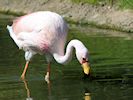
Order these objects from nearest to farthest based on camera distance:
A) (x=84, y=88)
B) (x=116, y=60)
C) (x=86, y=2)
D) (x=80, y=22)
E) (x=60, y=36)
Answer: (x=84, y=88), (x=60, y=36), (x=116, y=60), (x=80, y=22), (x=86, y=2)

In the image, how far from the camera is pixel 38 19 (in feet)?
40.2

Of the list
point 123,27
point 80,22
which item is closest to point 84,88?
point 123,27

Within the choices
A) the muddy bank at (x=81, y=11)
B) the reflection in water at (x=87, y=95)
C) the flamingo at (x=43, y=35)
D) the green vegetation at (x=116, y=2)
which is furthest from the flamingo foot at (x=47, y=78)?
the green vegetation at (x=116, y=2)

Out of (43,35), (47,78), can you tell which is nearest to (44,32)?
(43,35)

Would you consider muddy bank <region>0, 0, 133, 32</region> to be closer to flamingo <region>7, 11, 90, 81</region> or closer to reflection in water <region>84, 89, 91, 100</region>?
flamingo <region>7, 11, 90, 81</region>

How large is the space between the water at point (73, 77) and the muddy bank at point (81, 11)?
450 cm

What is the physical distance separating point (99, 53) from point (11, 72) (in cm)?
330

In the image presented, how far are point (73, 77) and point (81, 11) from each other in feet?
37.1

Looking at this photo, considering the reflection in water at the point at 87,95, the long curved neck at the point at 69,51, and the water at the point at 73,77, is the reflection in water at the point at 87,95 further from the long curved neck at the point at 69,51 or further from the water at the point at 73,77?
the long curved neck at the point at 69,51

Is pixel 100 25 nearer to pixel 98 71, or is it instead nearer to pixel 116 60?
pixel 116 60

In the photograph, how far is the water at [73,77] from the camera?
10555 mm

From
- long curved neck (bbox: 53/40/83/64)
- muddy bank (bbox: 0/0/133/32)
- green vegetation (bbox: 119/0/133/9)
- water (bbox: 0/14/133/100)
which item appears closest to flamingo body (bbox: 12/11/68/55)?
long curved neck (bbox: 53/40/83/64)

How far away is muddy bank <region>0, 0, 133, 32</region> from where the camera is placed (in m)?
21.1

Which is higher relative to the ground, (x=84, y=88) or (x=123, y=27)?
(x=123, y=27)
